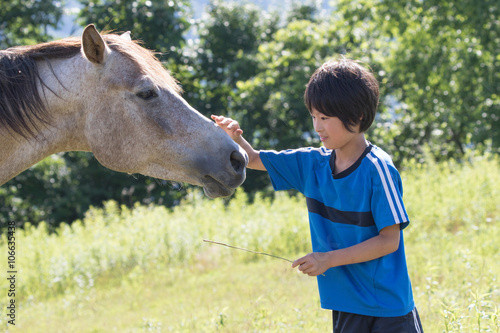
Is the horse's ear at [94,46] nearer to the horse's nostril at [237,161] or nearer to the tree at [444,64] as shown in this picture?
the horse's nostril at [237,161]

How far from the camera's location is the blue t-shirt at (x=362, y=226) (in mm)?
1968

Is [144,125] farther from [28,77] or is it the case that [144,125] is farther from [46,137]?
[28,77]

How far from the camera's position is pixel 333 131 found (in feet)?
6.85

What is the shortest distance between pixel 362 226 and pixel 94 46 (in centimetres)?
161

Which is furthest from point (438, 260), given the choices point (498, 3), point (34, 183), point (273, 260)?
point (34, 183)

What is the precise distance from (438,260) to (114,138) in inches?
148

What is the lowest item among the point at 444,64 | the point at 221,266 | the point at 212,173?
the point at 221,266

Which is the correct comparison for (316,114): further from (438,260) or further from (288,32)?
(288,32)

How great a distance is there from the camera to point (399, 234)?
1980 mm

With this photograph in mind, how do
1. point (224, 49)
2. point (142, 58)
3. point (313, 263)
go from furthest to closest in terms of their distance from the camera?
point (224, 49), point (142, 58), point (313, 263)

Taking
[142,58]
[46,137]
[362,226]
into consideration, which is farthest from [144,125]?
[362,226]

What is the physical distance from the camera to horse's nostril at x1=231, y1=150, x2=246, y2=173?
92.7 inches

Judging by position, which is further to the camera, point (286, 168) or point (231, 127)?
point (231, 127)

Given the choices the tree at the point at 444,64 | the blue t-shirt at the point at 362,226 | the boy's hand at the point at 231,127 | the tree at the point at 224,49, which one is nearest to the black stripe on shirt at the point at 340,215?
the blue t-shirt at the point at 362,226
